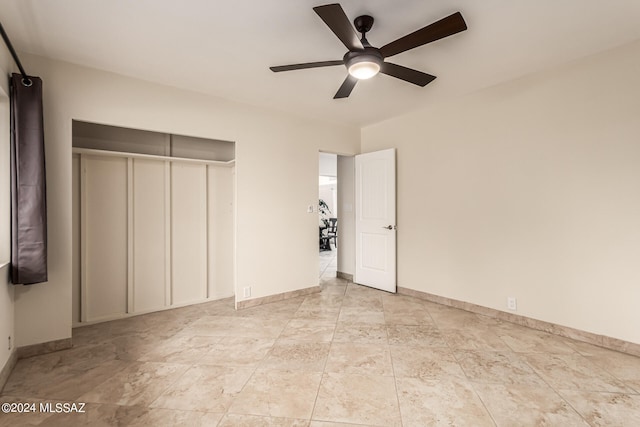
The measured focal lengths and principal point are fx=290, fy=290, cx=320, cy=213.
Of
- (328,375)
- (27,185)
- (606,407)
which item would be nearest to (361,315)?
(328,375)

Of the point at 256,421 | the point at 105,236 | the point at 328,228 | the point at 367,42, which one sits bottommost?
the point at 256,421

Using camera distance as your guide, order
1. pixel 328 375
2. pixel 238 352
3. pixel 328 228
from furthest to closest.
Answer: pixel 328 228 < pixel 238 352 < pixel 328 375

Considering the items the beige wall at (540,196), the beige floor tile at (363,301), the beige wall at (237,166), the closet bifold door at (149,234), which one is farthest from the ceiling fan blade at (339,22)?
the beige floor tile at (363,301)

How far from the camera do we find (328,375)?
2156 mm

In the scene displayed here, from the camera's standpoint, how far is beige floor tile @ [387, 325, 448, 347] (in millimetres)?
2662

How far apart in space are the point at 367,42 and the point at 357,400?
7.98ft

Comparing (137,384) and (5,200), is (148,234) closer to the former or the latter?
(5,200)

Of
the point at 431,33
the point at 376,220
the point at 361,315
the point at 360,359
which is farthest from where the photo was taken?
the point at 376,220

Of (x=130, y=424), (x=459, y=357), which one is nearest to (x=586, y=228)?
(x=459, y=357)

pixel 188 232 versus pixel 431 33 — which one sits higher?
pixel 431 33

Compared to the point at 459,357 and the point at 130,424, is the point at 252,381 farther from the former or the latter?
the point at 459,357

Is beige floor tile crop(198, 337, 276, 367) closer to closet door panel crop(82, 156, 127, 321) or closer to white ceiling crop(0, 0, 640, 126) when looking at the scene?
closet door panel crop(82, 156, 127, 321)

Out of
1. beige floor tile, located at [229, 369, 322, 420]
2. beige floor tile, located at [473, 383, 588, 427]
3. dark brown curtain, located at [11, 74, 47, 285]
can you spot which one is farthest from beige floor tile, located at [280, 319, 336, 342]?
dark brown curtain, located at [11, 74, 47, 285]

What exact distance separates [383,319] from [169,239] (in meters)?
2.75
